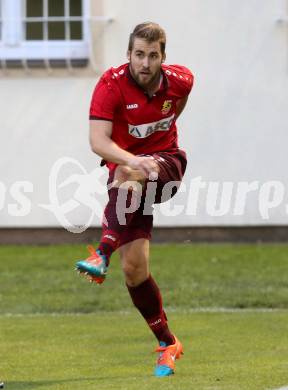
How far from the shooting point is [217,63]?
1599 centimetres

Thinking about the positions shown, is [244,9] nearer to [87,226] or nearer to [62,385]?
A: [87,226]

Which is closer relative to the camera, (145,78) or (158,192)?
(145,78)

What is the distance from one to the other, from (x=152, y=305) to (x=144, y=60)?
5.36 ft

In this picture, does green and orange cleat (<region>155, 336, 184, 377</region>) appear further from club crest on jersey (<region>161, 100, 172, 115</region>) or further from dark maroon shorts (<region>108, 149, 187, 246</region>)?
club crest on jersey (<region>161, 100, 172, 115</region>)

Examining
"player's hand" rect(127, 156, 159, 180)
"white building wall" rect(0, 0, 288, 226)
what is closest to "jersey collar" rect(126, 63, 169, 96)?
"player's hand" rect(127, 156, 159, 180)

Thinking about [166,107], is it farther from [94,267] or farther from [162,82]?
[94,267]

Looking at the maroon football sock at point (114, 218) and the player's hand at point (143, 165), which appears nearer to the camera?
the player's hand at point (143, 165)

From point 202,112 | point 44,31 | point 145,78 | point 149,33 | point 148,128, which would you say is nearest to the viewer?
point 149,33

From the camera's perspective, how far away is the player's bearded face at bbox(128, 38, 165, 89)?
327 inches

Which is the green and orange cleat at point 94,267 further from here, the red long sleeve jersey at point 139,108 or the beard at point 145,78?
the beard at point 145,78

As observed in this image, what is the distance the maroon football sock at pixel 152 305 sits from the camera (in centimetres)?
884

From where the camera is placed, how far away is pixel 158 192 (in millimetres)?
8656

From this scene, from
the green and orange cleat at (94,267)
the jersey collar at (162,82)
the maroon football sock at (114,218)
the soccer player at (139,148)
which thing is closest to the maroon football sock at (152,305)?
the soccer player at (139,148)

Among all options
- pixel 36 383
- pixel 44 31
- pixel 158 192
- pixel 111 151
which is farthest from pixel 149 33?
pixel 44 31
